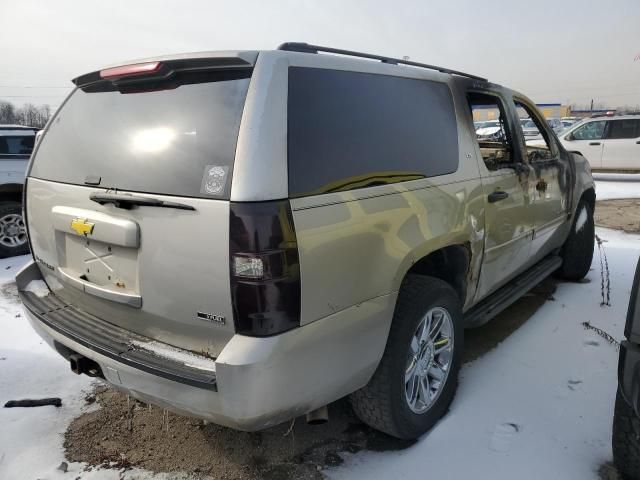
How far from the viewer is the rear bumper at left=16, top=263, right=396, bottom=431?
Answer: 174cm

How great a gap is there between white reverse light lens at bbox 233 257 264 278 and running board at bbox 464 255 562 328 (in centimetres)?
181

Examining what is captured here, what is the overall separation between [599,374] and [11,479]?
11.3 feet

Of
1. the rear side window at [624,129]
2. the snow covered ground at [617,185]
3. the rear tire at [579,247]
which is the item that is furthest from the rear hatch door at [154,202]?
the rear side window at [624,129]

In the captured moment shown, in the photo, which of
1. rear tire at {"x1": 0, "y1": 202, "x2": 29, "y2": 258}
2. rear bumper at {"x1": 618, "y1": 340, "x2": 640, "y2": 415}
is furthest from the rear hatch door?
rear tire at {"x1": 0, "y1": 202, "x2": 29, "y2": 258}

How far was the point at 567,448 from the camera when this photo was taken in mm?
2455

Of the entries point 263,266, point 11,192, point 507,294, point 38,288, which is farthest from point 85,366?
point 11,192

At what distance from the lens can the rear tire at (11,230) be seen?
6.38 metres

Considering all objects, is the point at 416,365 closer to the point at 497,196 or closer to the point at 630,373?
the point at 630,373

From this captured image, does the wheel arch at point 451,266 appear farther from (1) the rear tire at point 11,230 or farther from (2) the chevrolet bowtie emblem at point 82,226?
(1) the rear tire at point 11,230

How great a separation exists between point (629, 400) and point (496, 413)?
3.42 feet

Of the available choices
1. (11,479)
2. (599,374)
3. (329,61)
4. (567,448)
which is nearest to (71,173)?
(329,61)

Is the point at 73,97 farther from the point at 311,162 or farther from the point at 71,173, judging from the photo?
the point at 311,162

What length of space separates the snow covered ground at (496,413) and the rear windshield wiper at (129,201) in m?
1.35

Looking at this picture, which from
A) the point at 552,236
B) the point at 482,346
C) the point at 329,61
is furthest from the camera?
the point at 552,236
